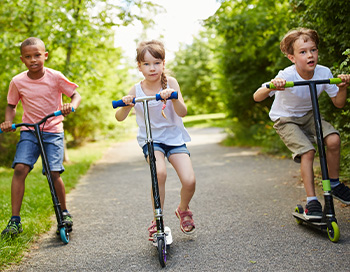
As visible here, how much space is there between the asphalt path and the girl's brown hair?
Answer: 1.57 metres

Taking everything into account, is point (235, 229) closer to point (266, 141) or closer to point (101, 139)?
point (266, 141)

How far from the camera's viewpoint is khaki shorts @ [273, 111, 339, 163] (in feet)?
13.2

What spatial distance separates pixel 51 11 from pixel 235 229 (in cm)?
720

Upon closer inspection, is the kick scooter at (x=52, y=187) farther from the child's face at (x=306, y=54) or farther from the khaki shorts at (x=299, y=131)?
the child's face at (x=306, y=54)

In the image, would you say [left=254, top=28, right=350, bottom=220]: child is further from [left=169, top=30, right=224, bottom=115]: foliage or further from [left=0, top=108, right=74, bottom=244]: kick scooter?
[left=169, top=30, right=224, bottom=115]: foliage

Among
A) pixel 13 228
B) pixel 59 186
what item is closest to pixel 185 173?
pixel 59 186

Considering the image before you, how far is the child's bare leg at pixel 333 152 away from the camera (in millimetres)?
3980

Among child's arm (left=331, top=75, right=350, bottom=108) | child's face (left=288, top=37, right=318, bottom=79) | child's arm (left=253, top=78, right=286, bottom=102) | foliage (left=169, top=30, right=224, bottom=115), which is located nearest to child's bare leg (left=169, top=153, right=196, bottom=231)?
child's arm (left=253, top=78, right=286, bottom=102)

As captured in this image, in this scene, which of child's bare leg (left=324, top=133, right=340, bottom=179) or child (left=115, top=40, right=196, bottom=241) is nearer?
child (left=115, top=40, right=196, bottom=241)

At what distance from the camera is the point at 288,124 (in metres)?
4.24

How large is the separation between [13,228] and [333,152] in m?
3.21

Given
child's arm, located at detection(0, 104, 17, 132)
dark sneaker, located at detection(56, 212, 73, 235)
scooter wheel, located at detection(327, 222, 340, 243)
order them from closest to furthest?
scooter wheel, located at detection(327, 222, 340, 243)
child's arm, located at detection(0, 104, 17, 132)
dark sneaker, located at detection(56, 212, 73, 235)

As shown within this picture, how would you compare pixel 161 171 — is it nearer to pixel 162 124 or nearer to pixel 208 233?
pixel 162 124

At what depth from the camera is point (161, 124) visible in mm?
3980
